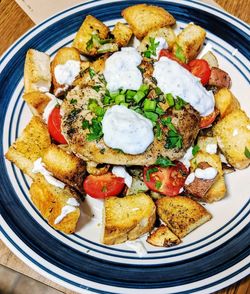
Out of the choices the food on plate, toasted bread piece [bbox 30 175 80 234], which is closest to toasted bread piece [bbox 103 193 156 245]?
the food on plate

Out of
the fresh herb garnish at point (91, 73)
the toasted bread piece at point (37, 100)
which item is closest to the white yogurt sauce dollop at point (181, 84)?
the fresh herb garnish at point (91, 73)

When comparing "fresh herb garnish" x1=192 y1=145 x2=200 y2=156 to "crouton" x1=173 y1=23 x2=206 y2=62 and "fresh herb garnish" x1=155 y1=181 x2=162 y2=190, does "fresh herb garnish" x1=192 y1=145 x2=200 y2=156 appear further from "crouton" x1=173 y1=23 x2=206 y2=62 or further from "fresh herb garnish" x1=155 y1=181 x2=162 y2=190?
"crouton" x1=173 y1=23 x2=206 y2=62

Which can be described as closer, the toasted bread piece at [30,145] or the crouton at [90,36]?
the toasted bread piece at [30,145]

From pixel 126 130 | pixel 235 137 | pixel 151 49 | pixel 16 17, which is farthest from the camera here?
pixel 16 17

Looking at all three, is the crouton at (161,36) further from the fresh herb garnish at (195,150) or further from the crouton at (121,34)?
the fresh herb garnish at (195,150)

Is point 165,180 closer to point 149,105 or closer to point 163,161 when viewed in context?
point 163,161

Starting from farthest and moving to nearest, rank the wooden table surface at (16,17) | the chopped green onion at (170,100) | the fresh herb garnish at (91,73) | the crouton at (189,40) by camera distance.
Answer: the wooden table surface at (16,17)
the crouton at (189,40)
the fresh herb garnish at (91,73)
the chopped green onion at (170,100)

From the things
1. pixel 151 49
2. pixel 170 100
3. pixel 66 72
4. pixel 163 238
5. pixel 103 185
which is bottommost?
pixel 163 238

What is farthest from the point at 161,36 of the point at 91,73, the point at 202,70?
the point at 91,73
